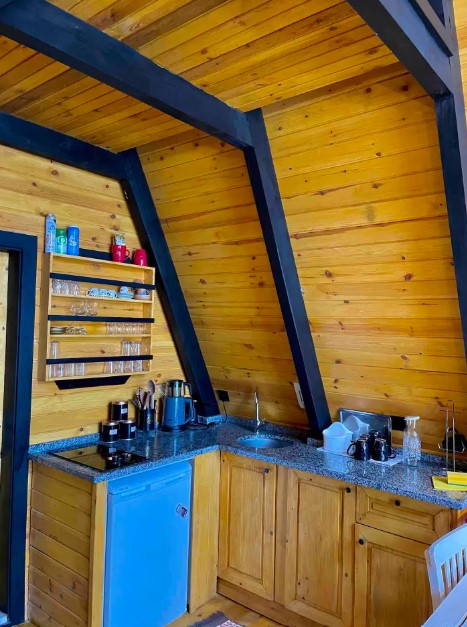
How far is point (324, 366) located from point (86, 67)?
1.92 meters

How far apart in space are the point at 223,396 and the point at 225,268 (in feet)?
3.47

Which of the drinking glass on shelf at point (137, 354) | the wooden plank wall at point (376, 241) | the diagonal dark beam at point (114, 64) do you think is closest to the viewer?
the diagonal dark beam at point (114, 64)

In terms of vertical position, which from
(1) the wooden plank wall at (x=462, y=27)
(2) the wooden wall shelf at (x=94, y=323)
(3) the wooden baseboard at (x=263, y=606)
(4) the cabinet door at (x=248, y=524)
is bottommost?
(3) the wooden baseboard at (x=263, y=606)

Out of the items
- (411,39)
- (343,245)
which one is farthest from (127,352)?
(411,39)

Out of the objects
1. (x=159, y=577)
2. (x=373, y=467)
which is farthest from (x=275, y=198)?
(x=159, y=577)

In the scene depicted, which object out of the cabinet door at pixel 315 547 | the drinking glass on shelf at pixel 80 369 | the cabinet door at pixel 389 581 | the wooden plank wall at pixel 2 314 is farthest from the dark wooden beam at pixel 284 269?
the wooden plank wall at pixel 2 314

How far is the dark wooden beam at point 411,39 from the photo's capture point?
1323 millimetres

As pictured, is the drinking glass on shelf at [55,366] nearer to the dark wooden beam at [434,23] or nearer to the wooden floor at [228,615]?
the wooden floor at [228,615]

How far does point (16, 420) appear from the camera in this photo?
245 cm

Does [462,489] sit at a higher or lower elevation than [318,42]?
lower

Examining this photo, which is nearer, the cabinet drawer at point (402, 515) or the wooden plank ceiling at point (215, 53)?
the wooden plank ceiling at point (215, 53)

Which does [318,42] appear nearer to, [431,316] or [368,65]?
[368,65]

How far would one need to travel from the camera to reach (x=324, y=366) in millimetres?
2781

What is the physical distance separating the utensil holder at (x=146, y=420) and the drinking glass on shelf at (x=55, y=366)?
2.20ft
